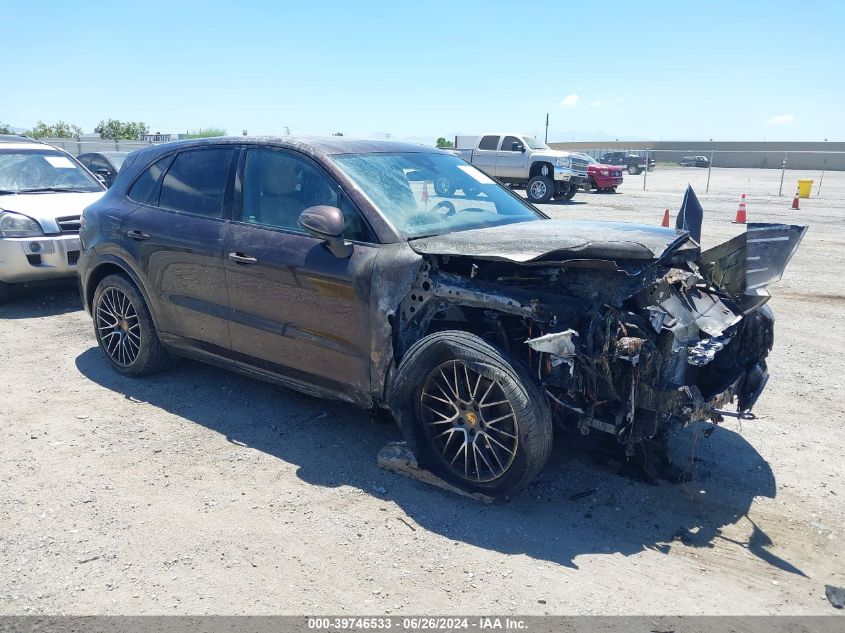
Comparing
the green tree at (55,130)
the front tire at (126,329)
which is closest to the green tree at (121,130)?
the green tree at (55,130)

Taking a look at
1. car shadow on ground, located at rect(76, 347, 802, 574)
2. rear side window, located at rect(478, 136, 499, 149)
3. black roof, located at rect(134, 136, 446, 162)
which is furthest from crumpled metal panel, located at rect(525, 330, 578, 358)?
rear side window, located at rect(478, 136, 499, 149)

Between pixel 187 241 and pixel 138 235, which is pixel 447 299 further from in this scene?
pixel 138 235

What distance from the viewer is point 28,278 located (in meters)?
7.77

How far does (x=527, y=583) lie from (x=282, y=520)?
52.3 inches

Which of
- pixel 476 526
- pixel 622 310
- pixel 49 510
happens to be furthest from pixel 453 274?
pixel 49 510

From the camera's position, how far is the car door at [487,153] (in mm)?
23438

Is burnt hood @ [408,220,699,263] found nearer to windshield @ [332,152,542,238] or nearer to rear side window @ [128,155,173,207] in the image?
windshield @ [332,152,542,238]

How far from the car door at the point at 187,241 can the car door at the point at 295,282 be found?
0.48 feet

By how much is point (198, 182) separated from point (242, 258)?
911 millimetres

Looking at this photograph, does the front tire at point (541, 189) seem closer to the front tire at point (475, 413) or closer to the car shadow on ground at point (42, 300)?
the car shadow on ground at point (42, 300)

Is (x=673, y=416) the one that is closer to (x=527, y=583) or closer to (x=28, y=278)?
(x=527, y=583)

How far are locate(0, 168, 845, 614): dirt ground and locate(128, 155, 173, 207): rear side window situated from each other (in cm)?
147

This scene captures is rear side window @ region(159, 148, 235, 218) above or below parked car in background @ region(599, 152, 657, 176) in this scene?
above

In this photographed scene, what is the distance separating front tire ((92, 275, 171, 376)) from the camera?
17.7 ft
